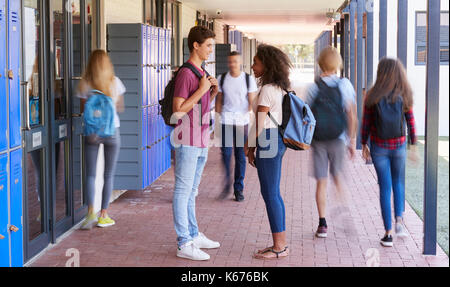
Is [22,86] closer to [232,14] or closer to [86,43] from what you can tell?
[86,43]

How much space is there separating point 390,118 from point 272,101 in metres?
1.01

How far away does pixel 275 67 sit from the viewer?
479 centimetres

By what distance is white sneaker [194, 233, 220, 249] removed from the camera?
17.2 feet

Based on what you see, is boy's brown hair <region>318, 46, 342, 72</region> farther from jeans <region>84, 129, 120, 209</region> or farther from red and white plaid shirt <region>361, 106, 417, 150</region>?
jeans <region>84, 129, 120, 209</region>

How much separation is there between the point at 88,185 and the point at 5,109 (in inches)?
81.6

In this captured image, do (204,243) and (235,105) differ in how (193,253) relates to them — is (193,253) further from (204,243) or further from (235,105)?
(235,105)

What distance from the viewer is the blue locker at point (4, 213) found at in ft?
13.4

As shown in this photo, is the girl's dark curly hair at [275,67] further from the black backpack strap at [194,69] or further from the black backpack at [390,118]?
the black backpack at [390,118]

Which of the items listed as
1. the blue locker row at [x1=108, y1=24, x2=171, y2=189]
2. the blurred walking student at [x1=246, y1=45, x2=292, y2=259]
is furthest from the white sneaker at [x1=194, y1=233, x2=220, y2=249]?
the blue locker row at [x1=108, y1=24, x2=171, y2=189]

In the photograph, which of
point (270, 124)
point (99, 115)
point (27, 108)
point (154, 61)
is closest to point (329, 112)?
point (270, 124)

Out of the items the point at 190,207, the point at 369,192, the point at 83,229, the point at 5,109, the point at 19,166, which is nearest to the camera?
the point at 5,109

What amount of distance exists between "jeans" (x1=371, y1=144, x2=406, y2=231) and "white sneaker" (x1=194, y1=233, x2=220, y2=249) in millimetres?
1394
